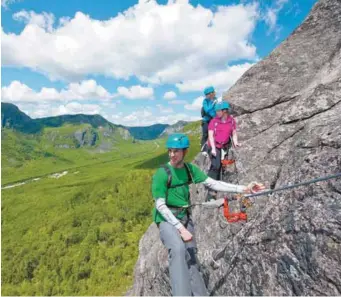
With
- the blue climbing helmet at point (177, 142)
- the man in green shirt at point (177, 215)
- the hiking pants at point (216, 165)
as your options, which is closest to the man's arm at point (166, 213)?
the man in green shirt at point (177, 215)

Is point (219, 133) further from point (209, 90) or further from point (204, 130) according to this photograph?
point (204, 130)

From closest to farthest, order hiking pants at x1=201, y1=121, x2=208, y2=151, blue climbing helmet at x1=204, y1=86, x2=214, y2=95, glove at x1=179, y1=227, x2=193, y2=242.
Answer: glove at x1=179, y1=227, x2=193, y2=242
blue climbing helmet at x1=204, y1=86, x2=214, y2=95
hiking pants at x1=201, y1=121, x2=208, y2=151

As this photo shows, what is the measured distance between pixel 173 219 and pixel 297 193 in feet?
13.5

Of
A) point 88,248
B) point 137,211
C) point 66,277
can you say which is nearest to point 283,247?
point 66,277

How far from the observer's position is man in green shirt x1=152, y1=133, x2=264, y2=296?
890cm

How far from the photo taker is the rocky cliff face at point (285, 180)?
9.02 m

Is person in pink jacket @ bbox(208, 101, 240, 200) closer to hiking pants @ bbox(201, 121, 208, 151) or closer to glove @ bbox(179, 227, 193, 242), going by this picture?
hiking pants @ bbox(201, 121, 208, 151)

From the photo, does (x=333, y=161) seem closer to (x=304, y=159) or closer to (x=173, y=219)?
(x=304, y=159)

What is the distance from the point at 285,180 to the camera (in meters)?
11.6

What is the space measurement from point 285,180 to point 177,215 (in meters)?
4.51

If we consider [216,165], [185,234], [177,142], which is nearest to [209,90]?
[216,165]

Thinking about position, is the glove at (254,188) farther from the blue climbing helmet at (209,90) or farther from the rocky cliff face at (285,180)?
the blue climbing helmet at (209,90)

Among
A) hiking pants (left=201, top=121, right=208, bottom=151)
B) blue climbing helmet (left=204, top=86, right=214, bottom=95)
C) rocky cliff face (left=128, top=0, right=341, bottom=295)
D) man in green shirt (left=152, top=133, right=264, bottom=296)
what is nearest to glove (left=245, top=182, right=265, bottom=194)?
man in green shirt (left=152, top=133, right=264, bottom=296)

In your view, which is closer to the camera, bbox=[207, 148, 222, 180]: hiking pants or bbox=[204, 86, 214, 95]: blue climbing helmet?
bbox=[207, 148, 222, 180]: hiking pants
